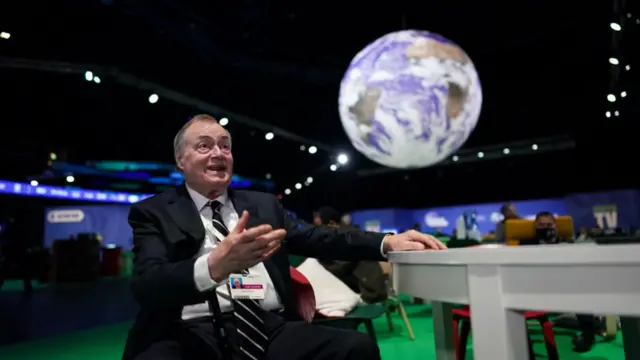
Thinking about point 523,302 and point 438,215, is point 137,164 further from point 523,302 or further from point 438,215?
point 523,302

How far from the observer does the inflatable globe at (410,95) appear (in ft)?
13.2

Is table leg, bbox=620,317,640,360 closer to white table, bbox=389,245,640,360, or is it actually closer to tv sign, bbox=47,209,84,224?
white table, bbox=389,245,640,360

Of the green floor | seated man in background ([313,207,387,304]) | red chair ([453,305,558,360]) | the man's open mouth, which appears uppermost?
the man's open mouth

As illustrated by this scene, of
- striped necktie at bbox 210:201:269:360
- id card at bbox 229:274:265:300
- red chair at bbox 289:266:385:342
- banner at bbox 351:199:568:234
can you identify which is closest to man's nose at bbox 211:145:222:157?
striped necktie at bbox 210:201:269:360

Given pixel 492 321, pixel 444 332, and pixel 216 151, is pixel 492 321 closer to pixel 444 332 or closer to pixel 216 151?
pixel 216 151

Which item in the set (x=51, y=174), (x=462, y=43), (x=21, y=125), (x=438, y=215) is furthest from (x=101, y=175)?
(x=462, y=43)

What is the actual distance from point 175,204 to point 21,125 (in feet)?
36.6

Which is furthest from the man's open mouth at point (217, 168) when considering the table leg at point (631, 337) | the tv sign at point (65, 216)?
the tv sign at point (65, 216)

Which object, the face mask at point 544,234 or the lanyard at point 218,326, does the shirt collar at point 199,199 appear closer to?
the lanyard at point 218,326

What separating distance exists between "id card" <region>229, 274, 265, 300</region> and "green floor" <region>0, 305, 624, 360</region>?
2.50 meters

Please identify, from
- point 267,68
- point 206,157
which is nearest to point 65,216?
point 267,68

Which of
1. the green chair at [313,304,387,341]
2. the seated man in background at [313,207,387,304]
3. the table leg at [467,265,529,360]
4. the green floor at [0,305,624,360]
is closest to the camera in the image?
the table leg at [467,265,529,360]

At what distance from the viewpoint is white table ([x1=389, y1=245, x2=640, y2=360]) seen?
0.72m

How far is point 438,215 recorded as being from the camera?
51.4 ft
